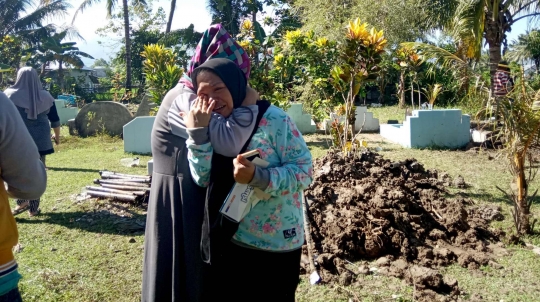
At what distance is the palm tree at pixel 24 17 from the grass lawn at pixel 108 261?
30.2m

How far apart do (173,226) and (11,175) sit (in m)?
0.66

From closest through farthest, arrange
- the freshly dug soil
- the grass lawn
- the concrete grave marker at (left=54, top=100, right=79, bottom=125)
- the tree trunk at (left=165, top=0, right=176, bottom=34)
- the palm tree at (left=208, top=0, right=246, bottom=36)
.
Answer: the grass lawn, the freshly dug soil, the concrete grave marker at (left=54, top=100, right=79, bottom=125), the palm tree at (left=208, top=0, right=246, bottom=36), the tree trunk at (left=165, top=0, right=176, bottom=34)

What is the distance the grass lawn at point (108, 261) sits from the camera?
12.7 feet

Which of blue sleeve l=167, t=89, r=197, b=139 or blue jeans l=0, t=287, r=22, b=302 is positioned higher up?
blue sleeve l=167, t=89, r=197, b=139

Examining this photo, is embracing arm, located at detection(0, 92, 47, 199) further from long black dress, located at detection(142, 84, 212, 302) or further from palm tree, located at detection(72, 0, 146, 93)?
palm tree, located at detection(72, 0, 146, 93)

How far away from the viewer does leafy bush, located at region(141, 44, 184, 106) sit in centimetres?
1020

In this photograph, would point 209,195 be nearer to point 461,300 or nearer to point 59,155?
point 461,300

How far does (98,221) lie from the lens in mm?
5812

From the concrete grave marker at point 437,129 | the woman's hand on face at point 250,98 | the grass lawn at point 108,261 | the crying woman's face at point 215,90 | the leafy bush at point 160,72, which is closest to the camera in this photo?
the crying woman's face at point 215,90

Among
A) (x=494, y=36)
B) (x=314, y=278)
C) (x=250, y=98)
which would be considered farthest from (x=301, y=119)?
(x=250, y=98)

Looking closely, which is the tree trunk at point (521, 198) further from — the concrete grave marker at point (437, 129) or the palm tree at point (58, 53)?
the palm tree at point (58, 53)

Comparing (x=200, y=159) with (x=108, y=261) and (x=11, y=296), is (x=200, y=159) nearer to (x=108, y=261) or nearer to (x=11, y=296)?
(x=11, y=296)

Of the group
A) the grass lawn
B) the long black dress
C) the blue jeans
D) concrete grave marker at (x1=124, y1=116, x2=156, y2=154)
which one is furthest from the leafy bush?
the blue jeans


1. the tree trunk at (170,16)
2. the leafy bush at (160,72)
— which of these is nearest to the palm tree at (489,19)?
the leafy bush at (160,72)
